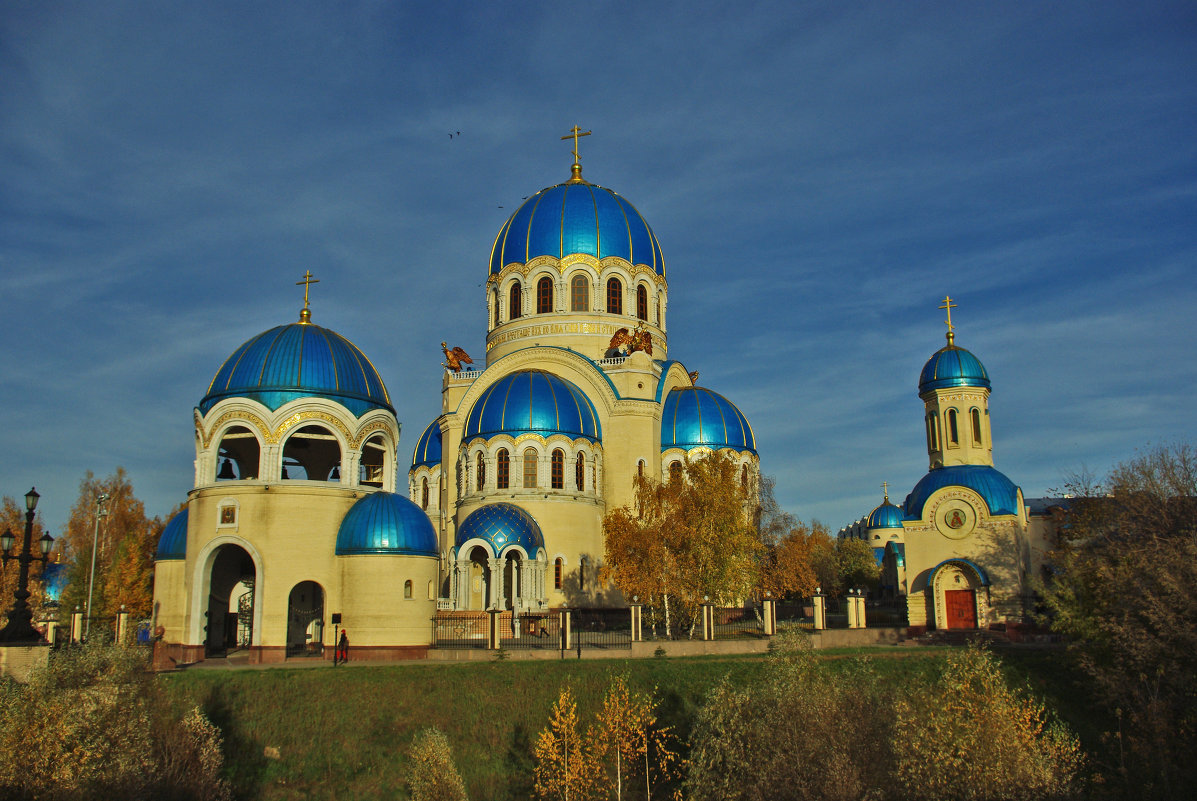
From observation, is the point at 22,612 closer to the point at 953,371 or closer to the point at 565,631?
the point at 565,631

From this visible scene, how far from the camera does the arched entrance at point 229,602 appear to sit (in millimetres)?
25812

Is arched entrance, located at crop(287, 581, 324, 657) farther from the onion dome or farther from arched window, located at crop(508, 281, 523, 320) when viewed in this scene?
the onion dome

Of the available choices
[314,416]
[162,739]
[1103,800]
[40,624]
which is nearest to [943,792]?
[1103,800]

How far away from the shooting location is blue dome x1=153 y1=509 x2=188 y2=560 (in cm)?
2645

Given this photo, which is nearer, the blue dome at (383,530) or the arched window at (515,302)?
the blue dome at (383,530)

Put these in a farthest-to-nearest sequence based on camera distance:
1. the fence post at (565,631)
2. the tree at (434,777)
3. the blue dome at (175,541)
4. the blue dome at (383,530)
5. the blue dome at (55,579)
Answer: the blue dome at (55,579) → the blue dome at (175,541) → the blue dome at (383,530) → the fence post at (565,631) → the tree at (434,777)

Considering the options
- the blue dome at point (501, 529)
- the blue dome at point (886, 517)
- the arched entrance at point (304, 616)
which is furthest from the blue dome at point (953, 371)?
the blue dome at point (886, 517)

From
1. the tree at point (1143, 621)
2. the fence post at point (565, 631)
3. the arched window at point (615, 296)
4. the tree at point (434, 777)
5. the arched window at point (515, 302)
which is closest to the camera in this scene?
the tree at point (434, 777)

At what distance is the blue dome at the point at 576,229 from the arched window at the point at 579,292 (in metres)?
1.05

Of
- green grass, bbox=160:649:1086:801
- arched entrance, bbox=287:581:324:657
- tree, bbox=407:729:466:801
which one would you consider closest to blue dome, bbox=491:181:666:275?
arched entrance, bbox=287:581:324:657

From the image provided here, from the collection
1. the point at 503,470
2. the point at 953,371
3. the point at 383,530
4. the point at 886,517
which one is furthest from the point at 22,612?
the point at 886,517

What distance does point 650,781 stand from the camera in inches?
698

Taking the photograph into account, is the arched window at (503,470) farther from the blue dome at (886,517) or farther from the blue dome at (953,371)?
the blue dome at (886,517)

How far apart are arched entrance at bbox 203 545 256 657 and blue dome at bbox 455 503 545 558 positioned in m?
6.35
